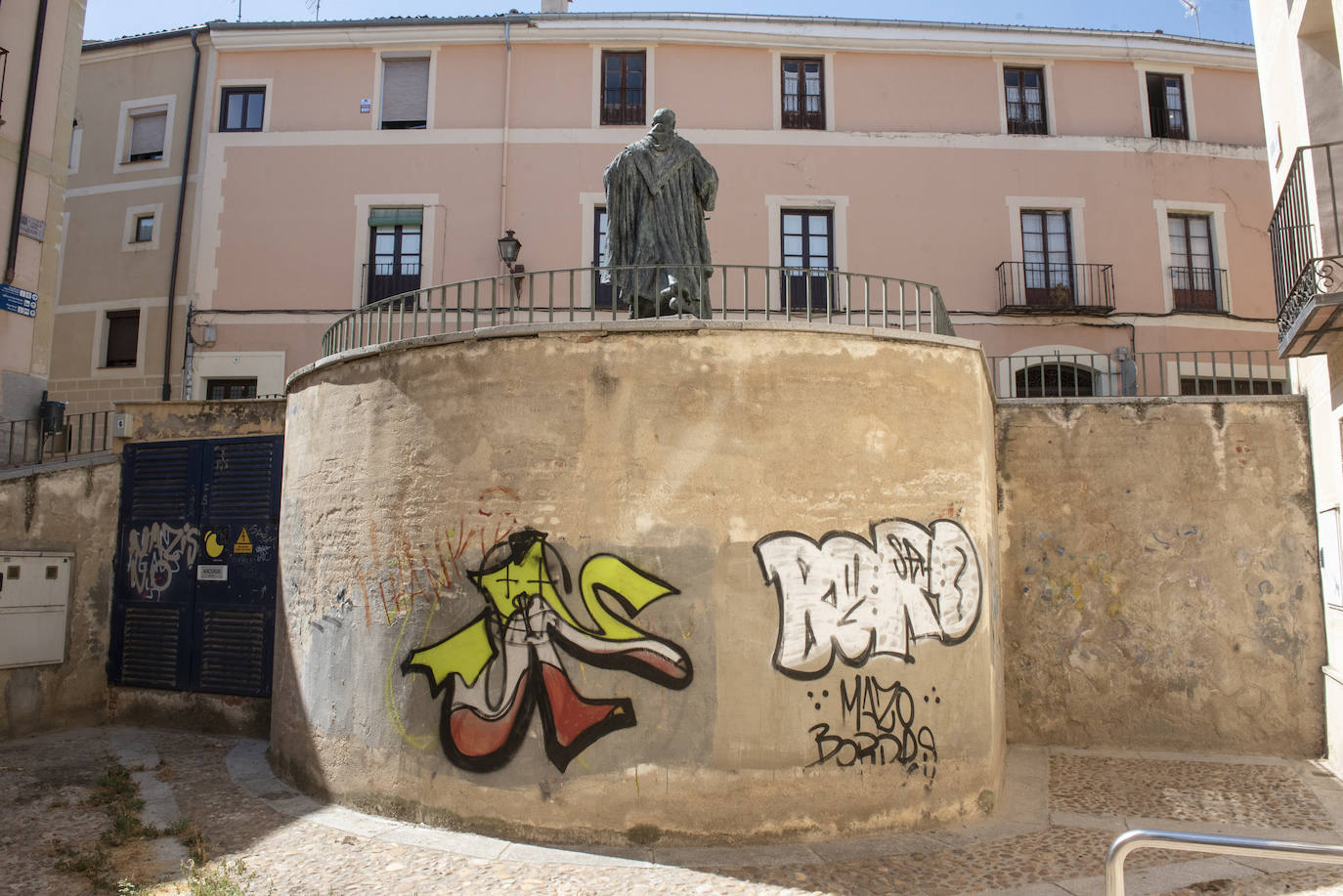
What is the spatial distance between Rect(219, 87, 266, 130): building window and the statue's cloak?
11583mm

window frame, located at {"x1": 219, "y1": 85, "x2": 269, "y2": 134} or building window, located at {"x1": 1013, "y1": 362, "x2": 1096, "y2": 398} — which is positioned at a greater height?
window frame, located at {"x1": 219, "y1": 85, "x2": 269, "y2": 134}

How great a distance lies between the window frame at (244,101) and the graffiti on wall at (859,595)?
1454cm

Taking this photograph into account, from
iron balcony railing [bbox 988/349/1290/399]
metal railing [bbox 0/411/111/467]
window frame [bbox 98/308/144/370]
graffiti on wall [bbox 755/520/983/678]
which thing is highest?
window frame [bbox 98/308/144/370]

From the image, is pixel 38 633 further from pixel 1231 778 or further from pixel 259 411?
pixel 1231 778

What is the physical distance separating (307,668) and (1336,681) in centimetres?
866

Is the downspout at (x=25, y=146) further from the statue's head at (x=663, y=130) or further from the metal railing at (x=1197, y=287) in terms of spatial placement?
the metal railing at (x=1197, y=287)

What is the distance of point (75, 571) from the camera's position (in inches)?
380

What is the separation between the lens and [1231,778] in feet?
25.1

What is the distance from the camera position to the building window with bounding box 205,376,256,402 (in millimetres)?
15781

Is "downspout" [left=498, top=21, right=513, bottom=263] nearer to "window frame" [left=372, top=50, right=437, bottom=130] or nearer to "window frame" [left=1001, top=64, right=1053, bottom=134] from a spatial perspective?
"window frame" [left=372, top=50, right=437, bottom=130]

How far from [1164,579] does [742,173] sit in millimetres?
9923

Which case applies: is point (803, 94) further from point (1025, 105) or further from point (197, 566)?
point (197, 566)

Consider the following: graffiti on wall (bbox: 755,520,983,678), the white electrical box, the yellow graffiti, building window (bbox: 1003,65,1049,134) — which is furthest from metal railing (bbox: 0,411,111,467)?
building window (bbox: 1003,65,1049,134)

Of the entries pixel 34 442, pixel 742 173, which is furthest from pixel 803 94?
pixel 34 442
